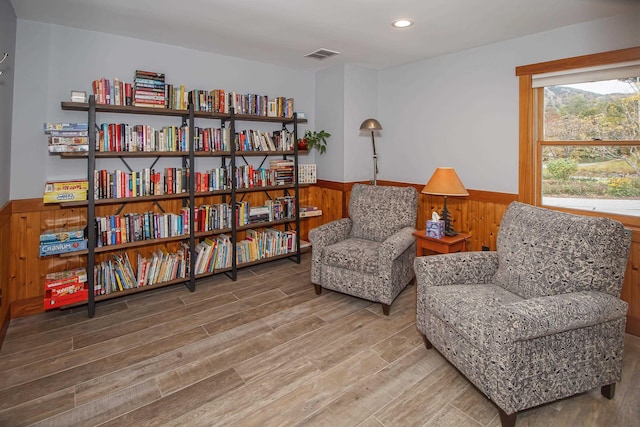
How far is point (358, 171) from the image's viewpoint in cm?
452

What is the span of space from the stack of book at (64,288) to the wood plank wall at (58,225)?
0.56ft

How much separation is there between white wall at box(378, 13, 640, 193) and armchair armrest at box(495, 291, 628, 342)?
1.72 metres

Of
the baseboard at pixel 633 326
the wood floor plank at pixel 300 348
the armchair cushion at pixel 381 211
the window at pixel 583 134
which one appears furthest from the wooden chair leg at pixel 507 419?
the window at pixel 583 134

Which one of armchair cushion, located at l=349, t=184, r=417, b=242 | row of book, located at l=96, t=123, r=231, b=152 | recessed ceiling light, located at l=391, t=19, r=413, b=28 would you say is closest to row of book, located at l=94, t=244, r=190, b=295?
row of book, located at l=96, t=123, r=231, b=152

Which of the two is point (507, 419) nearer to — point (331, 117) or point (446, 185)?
point (446, 185)

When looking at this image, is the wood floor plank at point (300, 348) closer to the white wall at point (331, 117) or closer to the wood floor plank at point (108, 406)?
the wood floor plank at point (108, 406)

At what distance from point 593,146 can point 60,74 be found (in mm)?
4564

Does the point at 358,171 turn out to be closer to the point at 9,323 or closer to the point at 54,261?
the point at 54,261

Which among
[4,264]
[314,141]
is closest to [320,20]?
[314,141]

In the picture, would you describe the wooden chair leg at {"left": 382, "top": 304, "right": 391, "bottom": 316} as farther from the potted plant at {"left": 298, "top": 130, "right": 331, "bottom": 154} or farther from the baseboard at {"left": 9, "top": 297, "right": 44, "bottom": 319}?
the baseboard at {"left": 9, "top": 297, "right": 44, "bottom": 319}

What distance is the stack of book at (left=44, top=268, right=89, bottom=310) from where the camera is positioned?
2807 mm

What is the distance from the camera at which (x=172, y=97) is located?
3.33m

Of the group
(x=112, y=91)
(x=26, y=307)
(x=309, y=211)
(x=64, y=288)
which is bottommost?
(x=26, y=307)

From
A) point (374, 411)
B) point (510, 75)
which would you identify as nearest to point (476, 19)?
point (510, 75)
